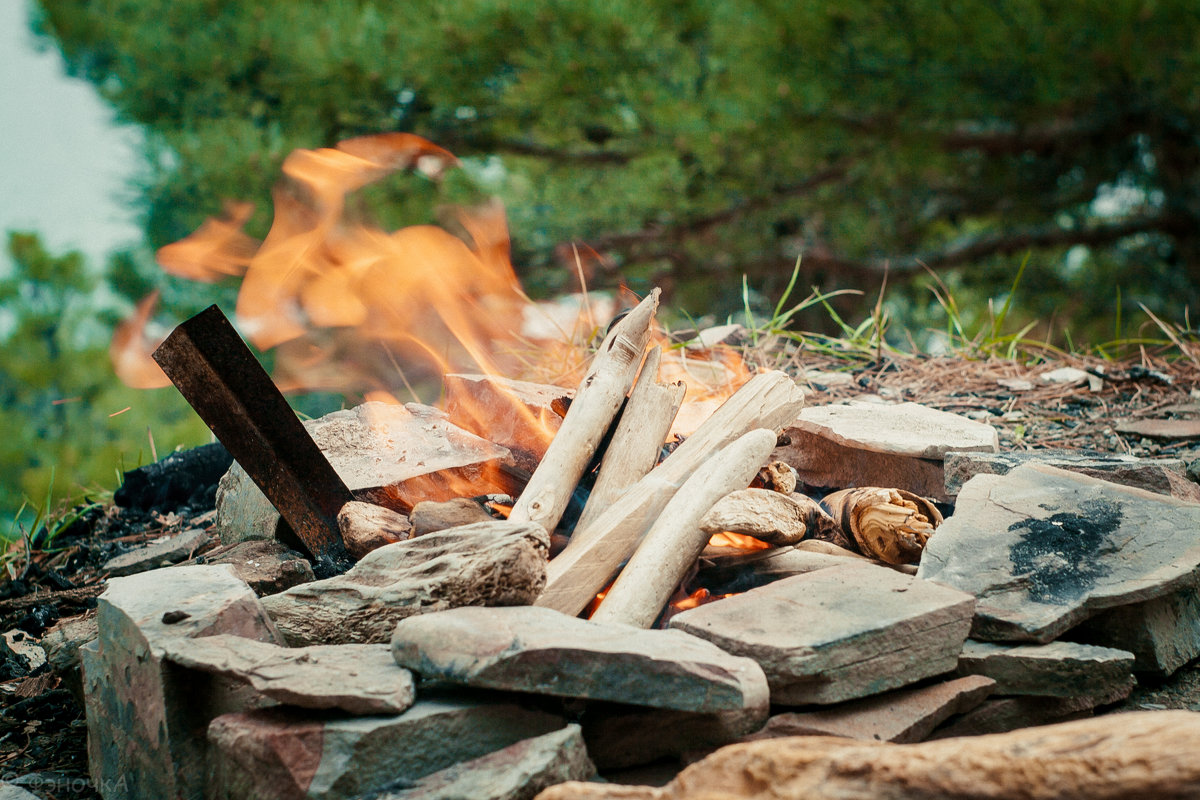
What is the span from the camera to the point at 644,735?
1.23 metres

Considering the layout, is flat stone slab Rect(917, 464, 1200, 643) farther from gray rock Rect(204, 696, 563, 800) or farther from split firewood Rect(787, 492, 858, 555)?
gray rock Rect(204, 696, 563, 800)

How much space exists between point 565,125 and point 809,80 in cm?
150

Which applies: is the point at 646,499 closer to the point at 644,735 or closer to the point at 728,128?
the point at 644,735

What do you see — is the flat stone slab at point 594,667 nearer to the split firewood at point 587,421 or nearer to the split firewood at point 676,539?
the split firewood at point 676,539

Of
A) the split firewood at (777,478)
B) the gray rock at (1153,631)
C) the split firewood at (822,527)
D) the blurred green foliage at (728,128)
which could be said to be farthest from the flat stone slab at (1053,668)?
the blurred green foliage at (728,128)

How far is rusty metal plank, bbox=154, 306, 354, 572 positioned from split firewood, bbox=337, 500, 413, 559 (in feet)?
0.19

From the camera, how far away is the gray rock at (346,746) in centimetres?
106

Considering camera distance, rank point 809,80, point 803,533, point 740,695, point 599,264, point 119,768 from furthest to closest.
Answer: point 599,264
point 809,80
point 803,533
point 119,768
point 740,695

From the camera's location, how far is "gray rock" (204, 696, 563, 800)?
1061mm

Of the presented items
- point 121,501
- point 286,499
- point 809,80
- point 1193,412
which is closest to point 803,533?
point 286,499

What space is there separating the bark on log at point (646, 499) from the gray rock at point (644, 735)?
285mm

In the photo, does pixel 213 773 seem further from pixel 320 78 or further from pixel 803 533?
pixel 320 78

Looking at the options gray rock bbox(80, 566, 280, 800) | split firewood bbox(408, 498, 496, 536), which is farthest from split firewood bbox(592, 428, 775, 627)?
gray rock bbox(80, 566, 280, 800)

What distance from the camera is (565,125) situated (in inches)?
201
